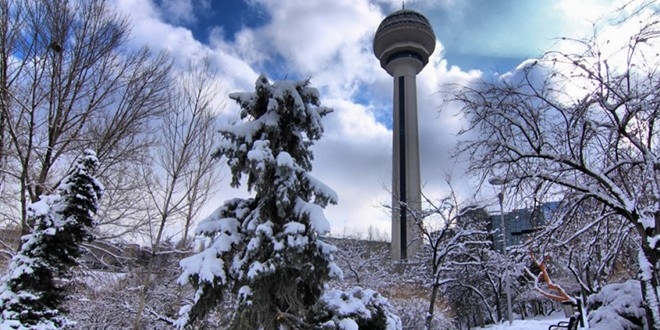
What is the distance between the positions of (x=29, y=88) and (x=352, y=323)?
6.90m

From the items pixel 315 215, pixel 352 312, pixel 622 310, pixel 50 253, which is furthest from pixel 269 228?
pixel 622 310

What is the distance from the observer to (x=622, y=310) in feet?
22.5

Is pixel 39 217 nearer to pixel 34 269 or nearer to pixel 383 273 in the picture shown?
pixel 34 269

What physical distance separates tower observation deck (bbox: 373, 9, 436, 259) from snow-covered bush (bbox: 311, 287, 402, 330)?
38809 millimetres

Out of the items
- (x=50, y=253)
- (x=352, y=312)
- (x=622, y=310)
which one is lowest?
(x=352, y=312)

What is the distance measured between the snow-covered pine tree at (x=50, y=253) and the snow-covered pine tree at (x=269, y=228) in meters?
2.96

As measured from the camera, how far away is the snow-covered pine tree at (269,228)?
530 cm

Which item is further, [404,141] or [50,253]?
[404,141]

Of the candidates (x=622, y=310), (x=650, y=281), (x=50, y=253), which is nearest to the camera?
(x=650, y=281)

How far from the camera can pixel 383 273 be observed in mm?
21828

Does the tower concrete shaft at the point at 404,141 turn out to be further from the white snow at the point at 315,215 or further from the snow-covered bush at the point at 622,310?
the white snow at the point at 315,215

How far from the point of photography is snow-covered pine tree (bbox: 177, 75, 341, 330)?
5.30 m

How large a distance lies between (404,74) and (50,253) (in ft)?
170

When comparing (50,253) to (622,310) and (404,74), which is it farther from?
(404,74)
